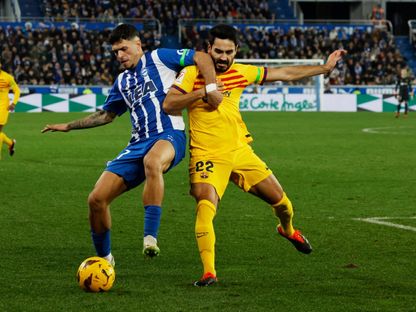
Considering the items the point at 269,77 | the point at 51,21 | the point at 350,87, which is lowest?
the point at 350,87

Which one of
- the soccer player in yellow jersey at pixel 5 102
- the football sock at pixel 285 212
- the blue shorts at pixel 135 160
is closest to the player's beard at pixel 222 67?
the blue shorts at pixel 135 160

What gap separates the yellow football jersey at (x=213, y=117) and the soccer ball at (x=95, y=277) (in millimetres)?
1263

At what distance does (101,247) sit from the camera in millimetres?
8086

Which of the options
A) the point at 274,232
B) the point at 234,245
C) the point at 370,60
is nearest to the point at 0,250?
the point at 234,245

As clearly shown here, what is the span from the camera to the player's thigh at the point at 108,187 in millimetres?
7871

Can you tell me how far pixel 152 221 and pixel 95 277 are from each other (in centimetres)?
66

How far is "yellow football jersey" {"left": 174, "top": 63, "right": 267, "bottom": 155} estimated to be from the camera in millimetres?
8023

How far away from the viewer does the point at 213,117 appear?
8.07m

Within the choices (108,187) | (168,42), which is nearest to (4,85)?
(108,187)

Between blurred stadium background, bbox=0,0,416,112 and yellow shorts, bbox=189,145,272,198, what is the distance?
36.0 m

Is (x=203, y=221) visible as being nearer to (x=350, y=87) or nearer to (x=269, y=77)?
(x=269, y=77)

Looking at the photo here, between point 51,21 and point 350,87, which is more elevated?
point 51,21

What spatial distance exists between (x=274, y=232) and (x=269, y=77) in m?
2.68

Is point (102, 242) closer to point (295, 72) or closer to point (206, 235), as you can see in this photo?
point (206, 235)
